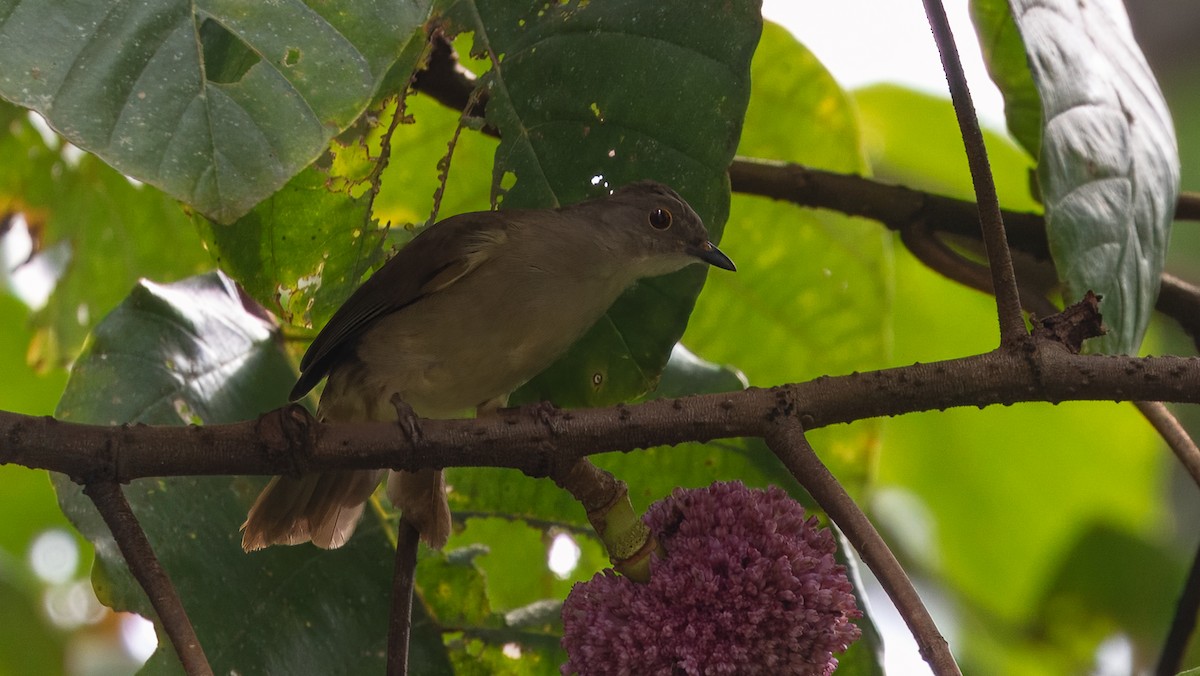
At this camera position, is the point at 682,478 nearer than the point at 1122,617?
Yes

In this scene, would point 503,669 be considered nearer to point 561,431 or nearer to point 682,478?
point 682,478

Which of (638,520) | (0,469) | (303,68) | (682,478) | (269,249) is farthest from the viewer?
(0,469)

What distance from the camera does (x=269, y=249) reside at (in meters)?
2.49

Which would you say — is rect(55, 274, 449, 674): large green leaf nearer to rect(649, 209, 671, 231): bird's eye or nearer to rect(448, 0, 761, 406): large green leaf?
rect(448, 0, 761, 406): large green leaf

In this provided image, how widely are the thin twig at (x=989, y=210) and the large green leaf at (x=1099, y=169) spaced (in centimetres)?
43

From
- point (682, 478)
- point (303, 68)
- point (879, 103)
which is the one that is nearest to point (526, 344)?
point (682, 478)

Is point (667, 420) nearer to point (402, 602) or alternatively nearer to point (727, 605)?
point (727, 605)

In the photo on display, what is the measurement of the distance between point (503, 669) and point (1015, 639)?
7.25ft

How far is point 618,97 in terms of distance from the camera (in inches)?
93.4

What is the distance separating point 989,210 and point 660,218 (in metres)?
0.89

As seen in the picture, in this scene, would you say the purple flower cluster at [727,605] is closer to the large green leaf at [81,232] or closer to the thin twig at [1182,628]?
the thin twig at [1182,628]

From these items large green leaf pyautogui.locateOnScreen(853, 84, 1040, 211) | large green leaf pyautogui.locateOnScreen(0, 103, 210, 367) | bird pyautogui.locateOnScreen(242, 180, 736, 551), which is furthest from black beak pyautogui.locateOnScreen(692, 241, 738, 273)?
large green leaf pyautogui.locateOnScreen(853, 84, 1040, 211)

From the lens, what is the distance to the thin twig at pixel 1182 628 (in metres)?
2.37

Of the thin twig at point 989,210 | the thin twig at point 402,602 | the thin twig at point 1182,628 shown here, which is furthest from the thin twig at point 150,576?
the thin twig at point 1182,628
